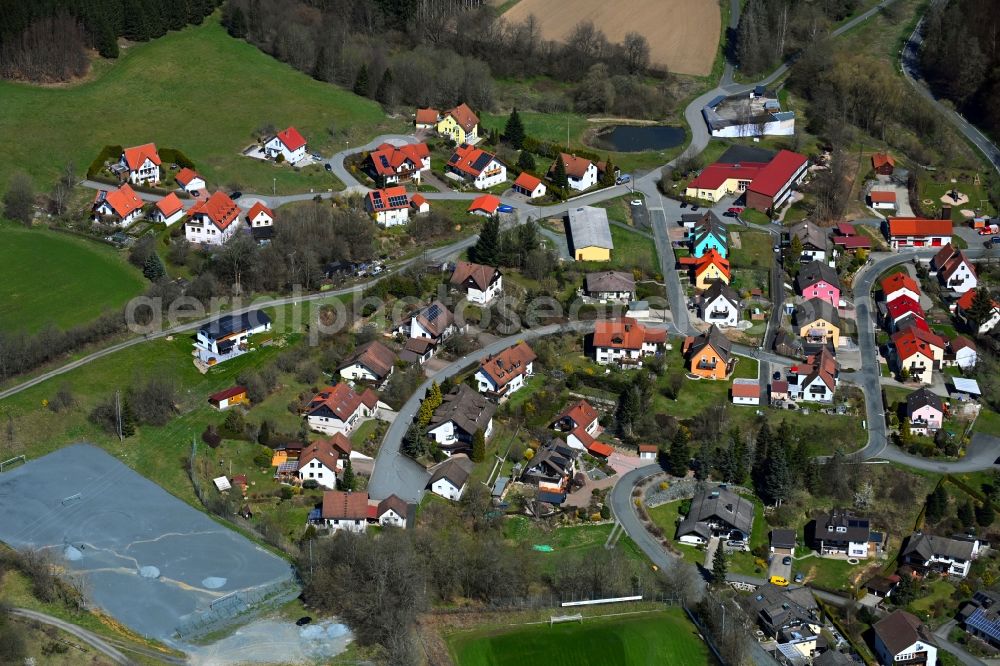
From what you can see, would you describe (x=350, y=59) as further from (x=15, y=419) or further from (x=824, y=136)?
(x=15, y=419)

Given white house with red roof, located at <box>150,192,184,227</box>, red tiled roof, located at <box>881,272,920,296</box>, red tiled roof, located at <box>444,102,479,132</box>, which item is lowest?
white house with red roof, located at <box>150,192,184,227</box>

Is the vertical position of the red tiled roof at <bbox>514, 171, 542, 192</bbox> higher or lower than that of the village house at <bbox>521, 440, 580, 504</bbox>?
higher

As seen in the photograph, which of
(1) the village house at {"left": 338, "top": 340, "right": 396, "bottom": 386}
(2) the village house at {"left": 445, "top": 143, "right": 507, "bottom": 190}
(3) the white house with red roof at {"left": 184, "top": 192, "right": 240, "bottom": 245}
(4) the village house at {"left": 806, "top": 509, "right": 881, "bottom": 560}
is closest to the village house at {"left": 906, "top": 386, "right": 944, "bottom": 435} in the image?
(4) the village house at {"left": 806, "top": 509, "right": 881, "bottom": 560}

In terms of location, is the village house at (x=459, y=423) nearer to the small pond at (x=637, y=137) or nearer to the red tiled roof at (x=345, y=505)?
the red tiled roof at (x=345, y=505)

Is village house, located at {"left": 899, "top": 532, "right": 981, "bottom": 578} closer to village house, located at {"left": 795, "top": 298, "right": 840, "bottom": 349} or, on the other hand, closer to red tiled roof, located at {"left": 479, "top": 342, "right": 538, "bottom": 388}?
village house, located at {"left": 795, "top": 298, "right": 840, "bottom": 349}

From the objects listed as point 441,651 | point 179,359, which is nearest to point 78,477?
point 179,359

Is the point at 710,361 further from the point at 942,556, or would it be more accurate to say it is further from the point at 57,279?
the point at 57,279

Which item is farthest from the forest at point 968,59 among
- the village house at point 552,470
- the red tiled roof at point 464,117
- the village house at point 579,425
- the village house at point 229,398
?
the village house at point 229,398
